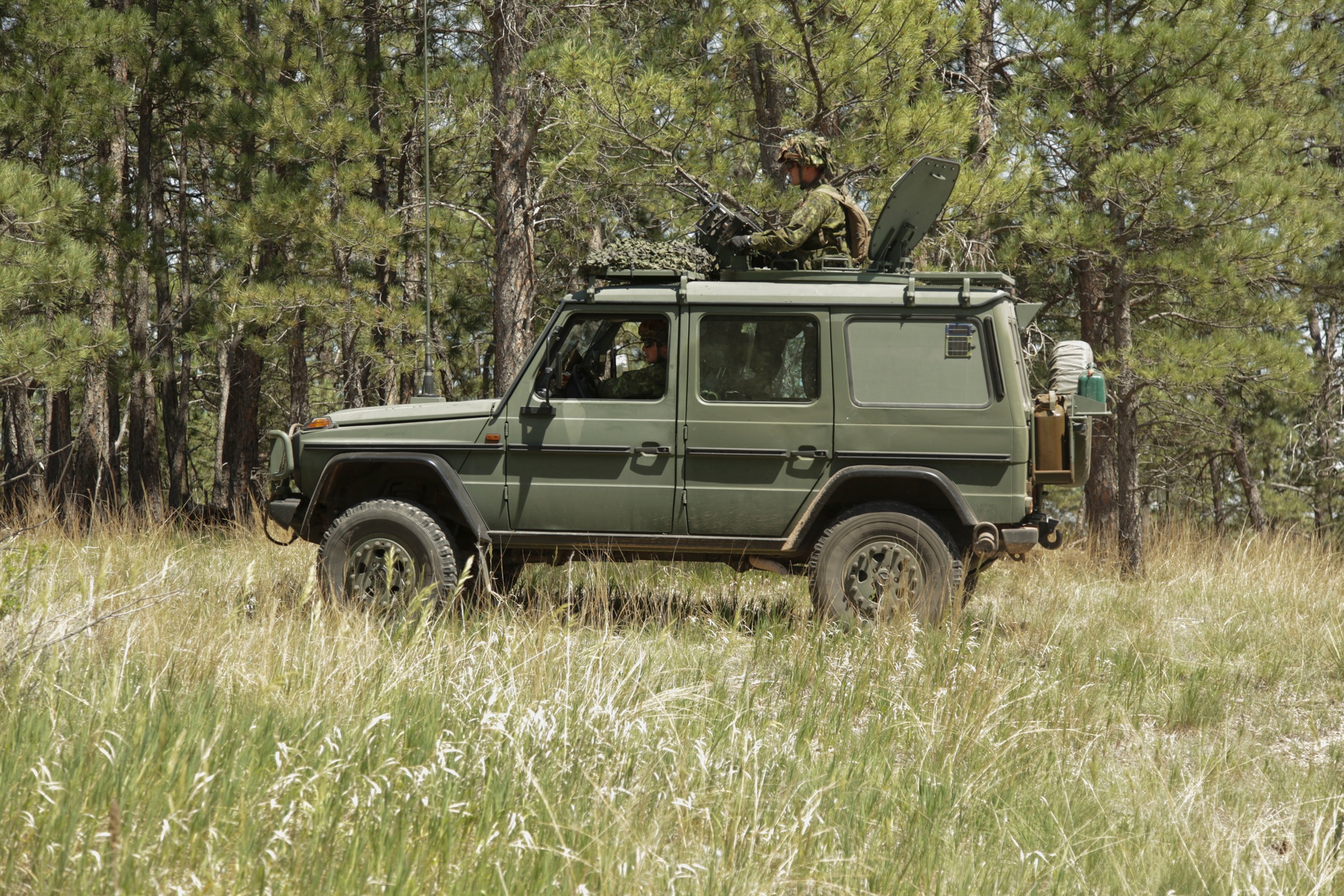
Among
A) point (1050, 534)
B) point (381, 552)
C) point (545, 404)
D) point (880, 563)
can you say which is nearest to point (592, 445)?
point (545, 404)

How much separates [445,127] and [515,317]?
310 centimetres

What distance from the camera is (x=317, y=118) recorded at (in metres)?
10.7

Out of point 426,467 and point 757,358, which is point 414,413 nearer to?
point 426,467

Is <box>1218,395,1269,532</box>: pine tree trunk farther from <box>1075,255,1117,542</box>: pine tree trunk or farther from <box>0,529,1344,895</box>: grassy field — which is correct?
<box>0,529,1344,895</box>: grassy field

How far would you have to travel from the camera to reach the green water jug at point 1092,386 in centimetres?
566

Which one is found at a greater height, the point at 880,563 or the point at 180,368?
the point at 180,368

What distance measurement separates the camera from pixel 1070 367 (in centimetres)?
578

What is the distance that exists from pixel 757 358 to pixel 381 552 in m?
2.27

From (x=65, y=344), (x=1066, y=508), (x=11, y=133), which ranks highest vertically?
(x=11, y=133)

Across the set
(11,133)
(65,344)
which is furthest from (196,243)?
(65,344)

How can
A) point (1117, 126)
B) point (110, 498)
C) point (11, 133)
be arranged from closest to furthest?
point (1117, 126)
point (11, 133)
point (110, 498)

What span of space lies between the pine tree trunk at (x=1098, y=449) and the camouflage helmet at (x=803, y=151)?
15.3ft

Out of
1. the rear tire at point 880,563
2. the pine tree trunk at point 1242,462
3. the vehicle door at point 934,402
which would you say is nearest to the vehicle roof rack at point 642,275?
the vehicle door at point 934,402

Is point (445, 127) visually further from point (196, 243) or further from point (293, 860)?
point (293, 860)
